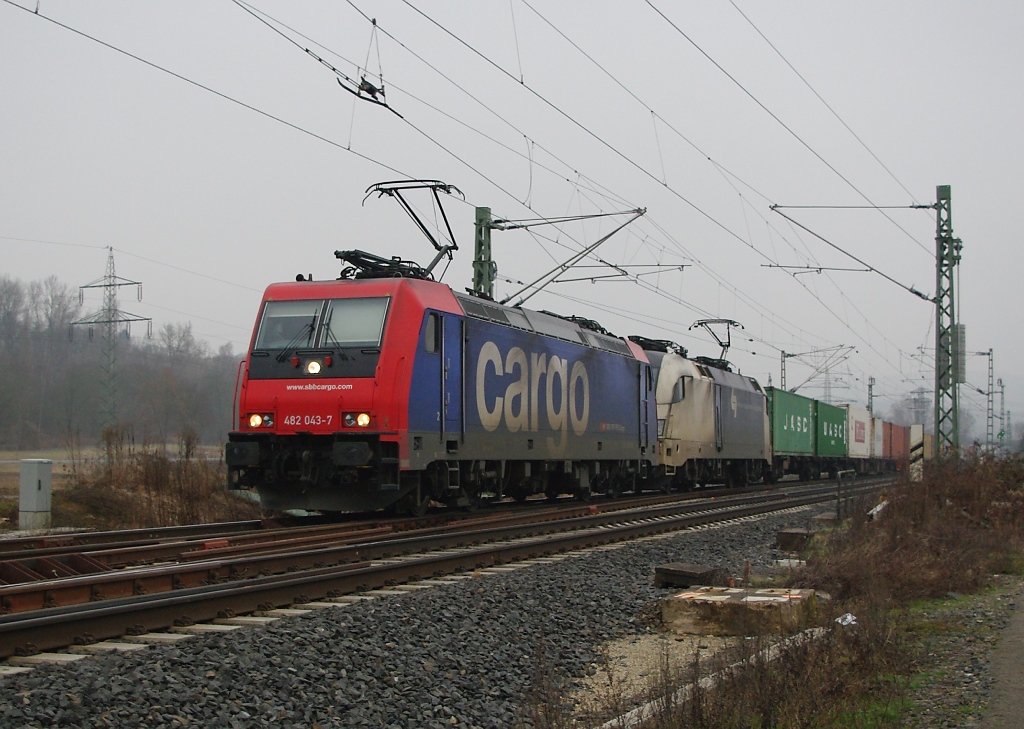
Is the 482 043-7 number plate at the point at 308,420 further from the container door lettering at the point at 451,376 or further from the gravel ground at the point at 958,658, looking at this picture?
the gravel ground at the point at 958,658

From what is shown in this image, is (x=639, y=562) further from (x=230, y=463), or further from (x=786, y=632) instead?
(x=230, y=463)

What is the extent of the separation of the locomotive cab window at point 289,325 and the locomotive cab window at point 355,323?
228 mm

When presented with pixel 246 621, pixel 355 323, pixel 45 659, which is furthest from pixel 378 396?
pixel 45 659

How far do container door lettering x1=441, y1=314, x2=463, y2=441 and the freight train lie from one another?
0.03 meters

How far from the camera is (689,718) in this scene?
5.31m

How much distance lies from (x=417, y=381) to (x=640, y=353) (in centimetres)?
1120

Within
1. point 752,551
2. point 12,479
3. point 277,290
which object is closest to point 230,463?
point 277,290

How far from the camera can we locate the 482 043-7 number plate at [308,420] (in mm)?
13766

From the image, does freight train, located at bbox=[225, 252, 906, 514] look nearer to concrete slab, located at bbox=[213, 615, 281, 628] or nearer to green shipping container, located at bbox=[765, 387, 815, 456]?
concrete slab, located at bbox=[213, 615, 281, 628]

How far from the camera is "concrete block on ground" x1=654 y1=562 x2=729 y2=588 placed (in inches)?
419

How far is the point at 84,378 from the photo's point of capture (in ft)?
192

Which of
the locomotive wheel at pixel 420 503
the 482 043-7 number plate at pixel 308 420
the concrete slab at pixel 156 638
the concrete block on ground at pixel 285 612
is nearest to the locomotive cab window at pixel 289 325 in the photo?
the 482 043-7 number plate at pixel 308 420

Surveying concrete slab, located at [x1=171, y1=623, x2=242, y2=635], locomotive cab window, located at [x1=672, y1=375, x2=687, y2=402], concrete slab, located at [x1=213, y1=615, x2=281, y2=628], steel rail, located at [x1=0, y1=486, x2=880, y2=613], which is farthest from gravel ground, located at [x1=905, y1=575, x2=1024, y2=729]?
locomotive cab window, located at [x1=672, y1=375, x2=687, y2=402]

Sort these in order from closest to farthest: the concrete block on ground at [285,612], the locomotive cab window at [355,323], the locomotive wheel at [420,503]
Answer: the concrete block on ground at [285,612] → the locomotive cab window at [355,323] → the locomotive wheel at [420,503]
